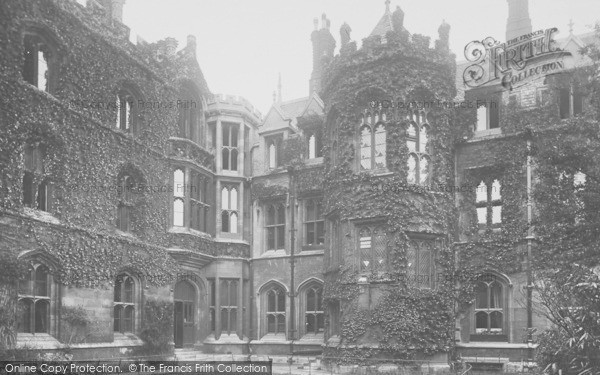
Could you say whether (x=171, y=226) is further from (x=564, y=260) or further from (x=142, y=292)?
(x=564, y=260)

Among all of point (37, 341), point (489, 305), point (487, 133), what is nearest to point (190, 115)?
point (487, 133)

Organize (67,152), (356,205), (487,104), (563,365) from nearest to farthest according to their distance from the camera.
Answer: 1. (563,365)
2. (67,152)
3. (356,205)
4. (487,104)

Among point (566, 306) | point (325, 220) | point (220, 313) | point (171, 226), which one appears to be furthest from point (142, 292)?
point (566, 306)

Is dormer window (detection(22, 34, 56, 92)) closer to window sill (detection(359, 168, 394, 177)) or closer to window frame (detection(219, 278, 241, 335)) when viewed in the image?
window sill (detection(359, 168, 394, 177))

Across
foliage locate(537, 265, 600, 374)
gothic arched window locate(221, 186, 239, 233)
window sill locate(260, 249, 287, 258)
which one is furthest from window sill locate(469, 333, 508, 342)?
gothic arched window locate(221, 186, 239, 233)

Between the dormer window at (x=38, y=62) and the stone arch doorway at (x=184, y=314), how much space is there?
30.0 feet

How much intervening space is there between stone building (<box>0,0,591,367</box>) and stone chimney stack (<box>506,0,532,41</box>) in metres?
3.70

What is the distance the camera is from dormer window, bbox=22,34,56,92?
19.8m

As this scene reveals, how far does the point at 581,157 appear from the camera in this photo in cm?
1756

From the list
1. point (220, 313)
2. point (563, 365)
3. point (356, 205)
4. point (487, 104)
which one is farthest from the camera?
point (220, 313)

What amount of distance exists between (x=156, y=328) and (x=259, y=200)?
735 cm

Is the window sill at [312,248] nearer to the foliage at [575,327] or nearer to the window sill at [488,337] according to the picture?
the window sill at [488,337]

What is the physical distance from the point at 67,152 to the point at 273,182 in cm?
977

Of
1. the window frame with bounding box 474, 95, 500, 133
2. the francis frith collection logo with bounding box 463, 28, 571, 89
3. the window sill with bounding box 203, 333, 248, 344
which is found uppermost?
the francis frith collection logo with bounding box 463, 28, 571, 89
